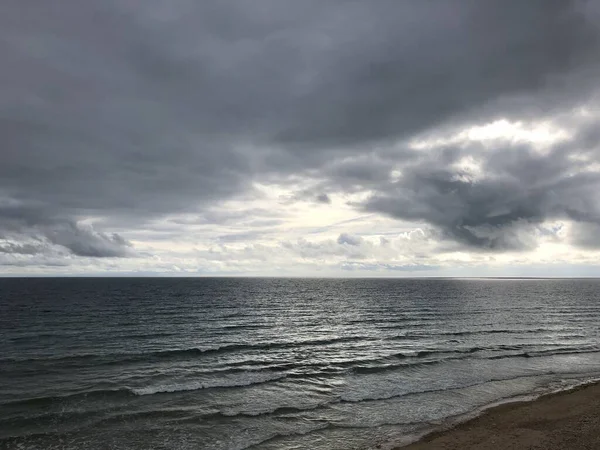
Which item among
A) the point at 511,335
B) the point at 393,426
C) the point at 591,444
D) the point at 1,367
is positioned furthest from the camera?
the point at 511,335

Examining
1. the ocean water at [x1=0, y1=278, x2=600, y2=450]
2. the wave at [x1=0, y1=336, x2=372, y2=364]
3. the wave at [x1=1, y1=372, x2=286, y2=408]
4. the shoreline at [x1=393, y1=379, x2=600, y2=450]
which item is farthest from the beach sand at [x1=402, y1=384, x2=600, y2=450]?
the wave at [x1=0, y1=336, x2=372, y2=364]

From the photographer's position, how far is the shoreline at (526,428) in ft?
61.1

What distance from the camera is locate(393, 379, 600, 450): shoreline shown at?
1862cm

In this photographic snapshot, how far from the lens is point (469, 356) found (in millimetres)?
38938

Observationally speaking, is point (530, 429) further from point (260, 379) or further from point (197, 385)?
point (197, 385)

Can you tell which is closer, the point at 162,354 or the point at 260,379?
the point at 260,379

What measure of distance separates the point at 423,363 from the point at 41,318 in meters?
61.8

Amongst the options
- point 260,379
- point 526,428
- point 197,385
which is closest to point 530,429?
point 526,428

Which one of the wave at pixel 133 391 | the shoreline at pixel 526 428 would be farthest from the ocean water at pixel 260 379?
the shoreline at pixel 526 428

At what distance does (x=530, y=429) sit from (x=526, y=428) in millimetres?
191

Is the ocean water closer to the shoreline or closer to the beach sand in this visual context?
the shoreline

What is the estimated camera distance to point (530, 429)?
2059 cm

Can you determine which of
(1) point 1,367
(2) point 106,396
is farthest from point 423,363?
(1) point 1,367

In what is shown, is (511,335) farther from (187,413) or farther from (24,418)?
(24,418)
